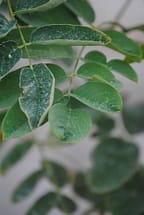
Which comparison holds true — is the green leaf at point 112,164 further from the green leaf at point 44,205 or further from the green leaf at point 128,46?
the green leaf at point 128,46

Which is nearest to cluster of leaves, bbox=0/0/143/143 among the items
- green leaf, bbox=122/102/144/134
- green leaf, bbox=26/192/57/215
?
green leaf, bbox=122/102/144/134

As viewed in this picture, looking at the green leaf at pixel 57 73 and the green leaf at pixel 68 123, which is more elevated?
the green leaf at pixel 57 73

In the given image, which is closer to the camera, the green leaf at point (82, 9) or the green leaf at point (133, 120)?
the green leaf at point (82, 9)

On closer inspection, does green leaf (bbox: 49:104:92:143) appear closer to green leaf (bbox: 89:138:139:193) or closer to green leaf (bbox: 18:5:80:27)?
green leaf (bbox: 18:5:80:27)

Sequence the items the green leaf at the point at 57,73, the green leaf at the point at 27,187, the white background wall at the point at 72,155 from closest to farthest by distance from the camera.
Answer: the green leaf at the point at 57,73
the green leaf at the point at 27,187
the white background wall at the point at 72,155

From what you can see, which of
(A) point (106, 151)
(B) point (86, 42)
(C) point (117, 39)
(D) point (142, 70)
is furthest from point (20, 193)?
(B) point (86, 42)

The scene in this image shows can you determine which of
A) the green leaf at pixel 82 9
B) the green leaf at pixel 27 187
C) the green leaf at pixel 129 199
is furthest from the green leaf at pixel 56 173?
the green leaf at pixel 82 9

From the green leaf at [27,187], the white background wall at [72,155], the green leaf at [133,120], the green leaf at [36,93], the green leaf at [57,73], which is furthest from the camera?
the white background wall at [72,155]
